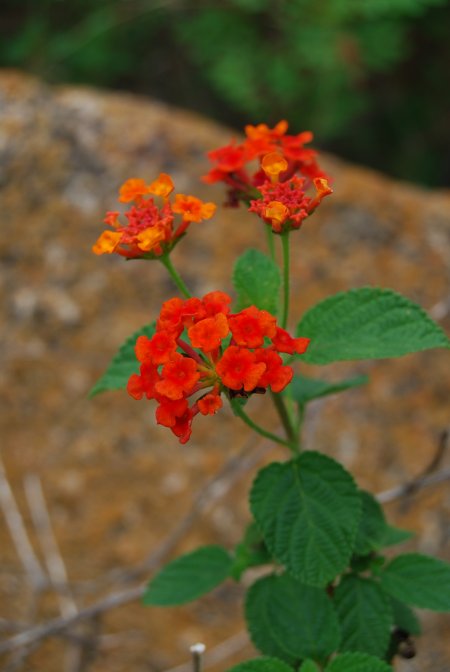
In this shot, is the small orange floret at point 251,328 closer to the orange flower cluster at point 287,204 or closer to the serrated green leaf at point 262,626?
the orange flower cluster at point 287,204

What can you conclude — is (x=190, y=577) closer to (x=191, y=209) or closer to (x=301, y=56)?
(x=191, y=209)

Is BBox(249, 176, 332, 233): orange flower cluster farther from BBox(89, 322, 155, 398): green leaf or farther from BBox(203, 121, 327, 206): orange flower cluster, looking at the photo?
BBox(89, 322, 155, 398): green leaf

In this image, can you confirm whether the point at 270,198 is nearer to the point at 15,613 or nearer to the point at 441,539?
the point at 441,539

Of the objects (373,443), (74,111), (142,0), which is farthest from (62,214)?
(142,0)

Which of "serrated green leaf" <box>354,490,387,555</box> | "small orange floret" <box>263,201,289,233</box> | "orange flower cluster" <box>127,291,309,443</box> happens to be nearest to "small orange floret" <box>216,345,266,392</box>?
"orange flower cluster" <box>127,291,309,443</box>

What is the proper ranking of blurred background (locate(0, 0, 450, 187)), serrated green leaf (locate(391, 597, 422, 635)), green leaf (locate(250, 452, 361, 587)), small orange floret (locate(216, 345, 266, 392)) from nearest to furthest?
small orange floret (locate(216, 345, 266, 392)) < green leaf (locate(250, 452, 361, 587)) < serrated green leaf (locate(391, 597, 422, 635)) < blurred background (locate(0, 0, 450, 187))

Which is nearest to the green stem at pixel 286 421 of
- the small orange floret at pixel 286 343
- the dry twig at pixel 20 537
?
the small orange floret at pixel 286 343

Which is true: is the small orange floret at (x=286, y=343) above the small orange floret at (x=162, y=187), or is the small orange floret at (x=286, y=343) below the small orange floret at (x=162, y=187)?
below
